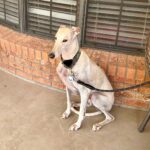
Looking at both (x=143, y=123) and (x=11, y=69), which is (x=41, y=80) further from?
(x=143, y=123)

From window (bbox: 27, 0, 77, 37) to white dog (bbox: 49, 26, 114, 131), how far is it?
1.80 ft

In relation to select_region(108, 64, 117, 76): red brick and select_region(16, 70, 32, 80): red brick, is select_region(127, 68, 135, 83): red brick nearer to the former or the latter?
select_region(108, 64, 117, 76): red brick

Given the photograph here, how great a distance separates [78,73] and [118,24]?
0.60 m

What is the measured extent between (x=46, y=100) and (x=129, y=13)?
1.01 meters

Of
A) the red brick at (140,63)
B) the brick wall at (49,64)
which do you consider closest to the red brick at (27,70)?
the brick wall at (49,64)

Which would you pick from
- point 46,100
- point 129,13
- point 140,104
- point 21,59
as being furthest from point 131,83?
point 21,59

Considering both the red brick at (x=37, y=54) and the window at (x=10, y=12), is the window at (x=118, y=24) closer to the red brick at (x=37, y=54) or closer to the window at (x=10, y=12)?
the red brick at (x=37, y=54)

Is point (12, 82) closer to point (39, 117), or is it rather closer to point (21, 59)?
point (21, 59)

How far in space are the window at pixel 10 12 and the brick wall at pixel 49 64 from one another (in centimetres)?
8

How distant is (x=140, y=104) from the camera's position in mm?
2430

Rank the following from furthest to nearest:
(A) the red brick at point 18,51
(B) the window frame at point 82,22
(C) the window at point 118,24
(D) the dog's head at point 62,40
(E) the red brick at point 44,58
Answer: (A) the red brick at point 18,51 < (E) the red brick at point 44,58 < (B) the window frame at point 82,22 < (C) the window at point 118,24 < (D) the dog's head at point 62,40

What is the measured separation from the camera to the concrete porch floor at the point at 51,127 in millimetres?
2016

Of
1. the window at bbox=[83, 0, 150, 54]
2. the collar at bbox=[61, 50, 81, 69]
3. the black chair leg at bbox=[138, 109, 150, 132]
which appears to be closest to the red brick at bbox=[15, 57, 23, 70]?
the window at bbox=[83, 0, 150, 54]

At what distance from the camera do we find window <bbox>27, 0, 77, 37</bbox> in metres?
2.46
